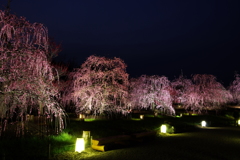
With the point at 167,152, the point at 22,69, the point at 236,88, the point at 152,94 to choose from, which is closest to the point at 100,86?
the point at 152,94

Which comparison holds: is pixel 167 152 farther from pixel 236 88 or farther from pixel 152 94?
pixel 236 88

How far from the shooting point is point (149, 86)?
23.3 metres

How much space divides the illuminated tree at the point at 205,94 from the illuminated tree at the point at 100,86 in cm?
1177

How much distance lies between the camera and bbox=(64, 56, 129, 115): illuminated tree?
16266 mm

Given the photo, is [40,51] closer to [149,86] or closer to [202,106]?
[149,86]

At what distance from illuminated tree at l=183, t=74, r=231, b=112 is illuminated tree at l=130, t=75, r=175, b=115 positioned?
4.28 metres

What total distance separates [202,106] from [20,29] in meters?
23.8

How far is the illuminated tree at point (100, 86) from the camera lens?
16.3 m

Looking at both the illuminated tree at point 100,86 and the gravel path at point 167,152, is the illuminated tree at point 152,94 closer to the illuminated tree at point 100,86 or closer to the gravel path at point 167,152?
the illuminated tree at point 100,86

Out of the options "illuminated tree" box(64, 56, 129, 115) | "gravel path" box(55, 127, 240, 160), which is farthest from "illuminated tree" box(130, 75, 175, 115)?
"gravel path" box(55, 127, 240, 160)

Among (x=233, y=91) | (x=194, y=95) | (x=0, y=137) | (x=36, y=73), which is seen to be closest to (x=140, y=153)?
(x=36, y=73)

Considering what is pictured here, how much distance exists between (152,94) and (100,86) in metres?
8.50

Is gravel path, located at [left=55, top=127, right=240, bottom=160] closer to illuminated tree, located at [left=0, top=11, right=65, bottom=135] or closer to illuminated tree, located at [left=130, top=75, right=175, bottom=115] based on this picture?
illuminated tree, located at [left=0, top=11, right=65, bottom=135]

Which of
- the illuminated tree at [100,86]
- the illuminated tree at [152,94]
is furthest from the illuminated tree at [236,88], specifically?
the illuminated tree at [100,86]
